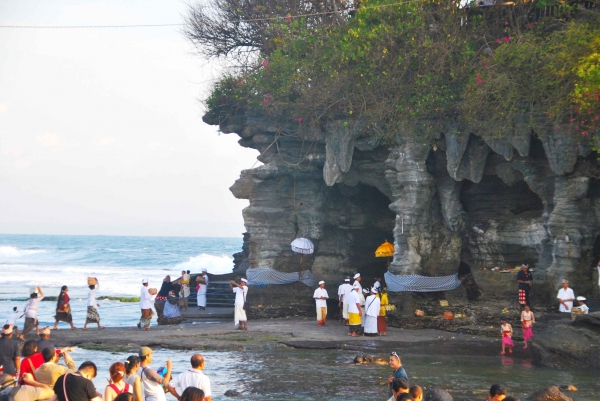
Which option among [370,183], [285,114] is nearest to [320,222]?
[370,183]

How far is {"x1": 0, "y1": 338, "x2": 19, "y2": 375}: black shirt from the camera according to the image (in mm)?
11914

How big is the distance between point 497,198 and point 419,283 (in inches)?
177

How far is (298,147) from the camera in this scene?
2744 centimetres

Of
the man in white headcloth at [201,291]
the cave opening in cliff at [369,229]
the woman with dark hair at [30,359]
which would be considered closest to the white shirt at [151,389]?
the woman with dark hair at [30,359]

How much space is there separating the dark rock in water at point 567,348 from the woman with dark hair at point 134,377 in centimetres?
1158

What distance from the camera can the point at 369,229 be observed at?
29172mm

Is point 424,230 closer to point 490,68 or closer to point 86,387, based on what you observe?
point 490,68

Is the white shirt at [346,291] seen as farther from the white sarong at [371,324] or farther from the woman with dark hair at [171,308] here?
the woman with dark hair at [171,308]

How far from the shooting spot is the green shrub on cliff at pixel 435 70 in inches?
802

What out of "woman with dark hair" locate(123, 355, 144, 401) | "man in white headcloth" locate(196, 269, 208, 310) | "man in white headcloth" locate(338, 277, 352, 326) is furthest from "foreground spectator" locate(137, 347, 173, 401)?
"man in white headcloth" locate(196, 269, 208, 310)

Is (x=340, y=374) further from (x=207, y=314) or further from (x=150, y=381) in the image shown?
(x=207, y=314)

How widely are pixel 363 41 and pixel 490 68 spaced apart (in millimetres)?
4235

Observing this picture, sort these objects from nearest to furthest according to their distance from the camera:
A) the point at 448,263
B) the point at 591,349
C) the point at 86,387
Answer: the point at 86,387
the point at 591,349
the point at 448,263

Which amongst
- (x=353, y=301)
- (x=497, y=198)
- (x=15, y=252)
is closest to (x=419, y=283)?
(x=353, y=301)
